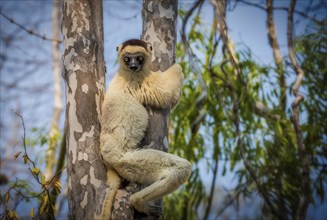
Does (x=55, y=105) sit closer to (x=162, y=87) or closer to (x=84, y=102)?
(x=162, y=87)

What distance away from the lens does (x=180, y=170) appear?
3.42 meters

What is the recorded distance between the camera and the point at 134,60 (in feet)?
12.6

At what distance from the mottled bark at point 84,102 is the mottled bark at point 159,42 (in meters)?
0.47

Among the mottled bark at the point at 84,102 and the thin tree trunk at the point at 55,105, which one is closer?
the mottled bark at the point at 84,102

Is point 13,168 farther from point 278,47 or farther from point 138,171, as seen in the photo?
point 278,47

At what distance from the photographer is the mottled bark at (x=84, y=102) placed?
3.17m

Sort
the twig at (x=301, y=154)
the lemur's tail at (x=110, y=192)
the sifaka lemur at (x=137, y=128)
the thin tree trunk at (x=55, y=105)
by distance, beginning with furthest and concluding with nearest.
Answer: the thin tree trunk at (x=55, y=105) < the twig at (x=301, y=154) < the sifaka lemur at (x=137, y=128) < the lemur's tail at (x=110, y=192)

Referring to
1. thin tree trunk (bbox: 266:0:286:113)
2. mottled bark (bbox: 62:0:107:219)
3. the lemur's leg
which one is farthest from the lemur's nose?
thin tree trunk (bbox: 266:0:286:113)

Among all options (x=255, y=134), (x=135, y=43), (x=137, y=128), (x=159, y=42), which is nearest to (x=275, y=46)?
(x=255, y=134)

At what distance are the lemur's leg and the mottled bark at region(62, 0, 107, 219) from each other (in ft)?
0.74

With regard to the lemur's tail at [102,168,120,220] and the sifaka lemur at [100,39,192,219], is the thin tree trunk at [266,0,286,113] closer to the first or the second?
the sifaka lemur at [100,39,192,219]

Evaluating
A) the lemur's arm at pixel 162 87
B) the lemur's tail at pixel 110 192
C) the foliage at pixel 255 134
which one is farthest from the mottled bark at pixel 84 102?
the foliage at pixel 255 134

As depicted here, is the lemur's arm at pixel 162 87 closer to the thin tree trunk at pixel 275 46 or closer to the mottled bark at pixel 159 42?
the mottled bark at pixel 159 42

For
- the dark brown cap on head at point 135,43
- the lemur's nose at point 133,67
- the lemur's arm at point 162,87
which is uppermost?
the dark brown cap on head at point 135,43
